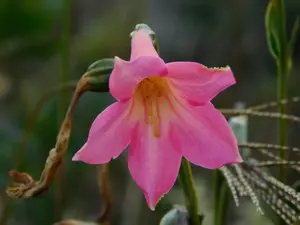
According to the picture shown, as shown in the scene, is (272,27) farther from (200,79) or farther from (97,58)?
(97,58)

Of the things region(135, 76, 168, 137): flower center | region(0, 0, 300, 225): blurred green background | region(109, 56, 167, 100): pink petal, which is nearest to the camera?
region(109, 56, 167, 100): pink petal

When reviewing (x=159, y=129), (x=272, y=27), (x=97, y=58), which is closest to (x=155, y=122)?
(x=159, y=129)

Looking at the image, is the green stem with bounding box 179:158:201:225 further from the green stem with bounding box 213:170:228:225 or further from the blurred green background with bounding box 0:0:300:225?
the blurred green background with bounding box 0:0:300:225

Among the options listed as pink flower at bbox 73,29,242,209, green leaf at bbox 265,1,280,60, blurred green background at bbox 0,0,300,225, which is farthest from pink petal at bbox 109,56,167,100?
blurred green background at bbox 0,0,300,225

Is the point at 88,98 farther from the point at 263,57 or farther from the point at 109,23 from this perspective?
the point at 263,57

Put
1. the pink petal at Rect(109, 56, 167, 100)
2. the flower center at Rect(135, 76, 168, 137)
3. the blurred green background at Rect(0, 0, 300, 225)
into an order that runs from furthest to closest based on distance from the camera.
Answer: the blurred green background at Rect(0, 0, 300, 225) < the flower center at Rect(135, 76, 168, 137) < the pink petal at Rect(109, 56, 167, 100)
